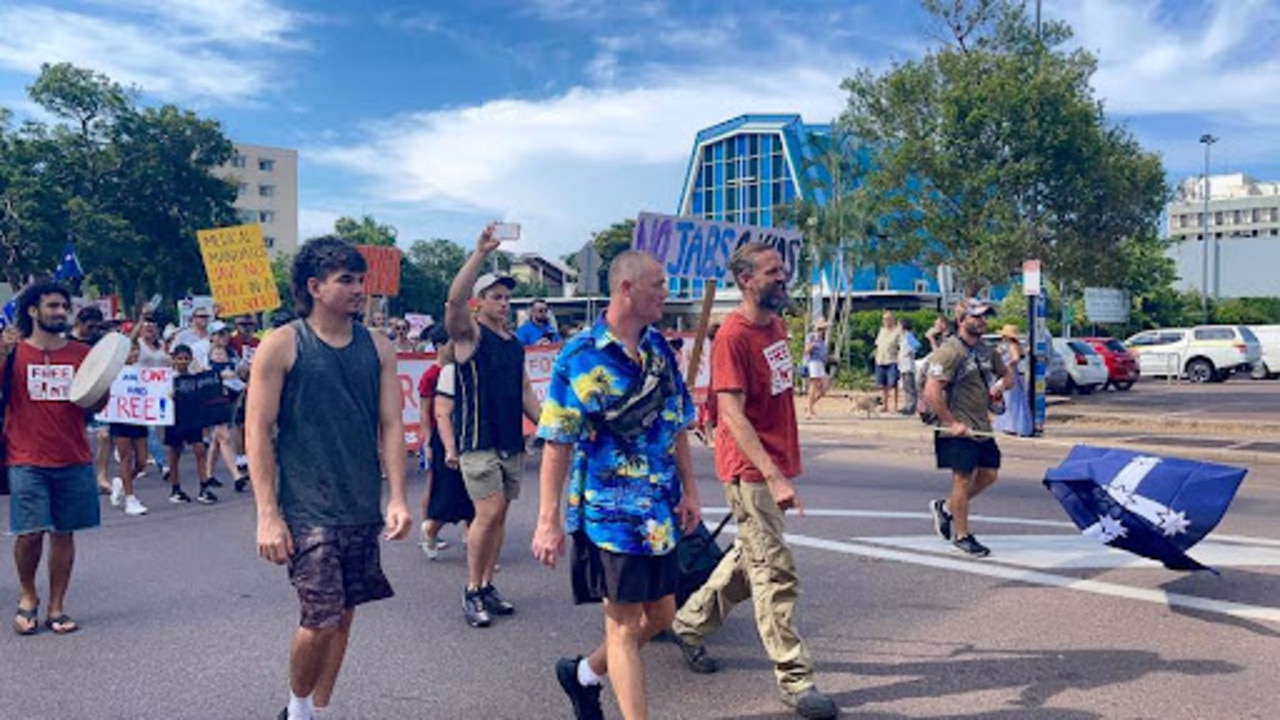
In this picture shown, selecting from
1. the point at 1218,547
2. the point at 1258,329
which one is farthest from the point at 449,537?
the point at 1258,329

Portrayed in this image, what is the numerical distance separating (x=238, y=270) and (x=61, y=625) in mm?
12615

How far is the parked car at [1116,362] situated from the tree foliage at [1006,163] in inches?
185

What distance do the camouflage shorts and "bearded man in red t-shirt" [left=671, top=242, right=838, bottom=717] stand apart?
156cm

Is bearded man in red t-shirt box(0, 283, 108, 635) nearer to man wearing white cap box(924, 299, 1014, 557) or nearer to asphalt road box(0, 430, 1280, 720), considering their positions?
asphalt road box(0, 430, 1280, 720)

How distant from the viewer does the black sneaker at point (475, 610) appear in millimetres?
5598

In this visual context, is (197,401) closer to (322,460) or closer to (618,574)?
(322,460)

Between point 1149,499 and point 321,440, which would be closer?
point 321,440

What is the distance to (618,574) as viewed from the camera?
3588 millimetres

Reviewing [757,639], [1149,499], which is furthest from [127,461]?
[1149,499]

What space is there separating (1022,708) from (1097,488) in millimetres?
2122

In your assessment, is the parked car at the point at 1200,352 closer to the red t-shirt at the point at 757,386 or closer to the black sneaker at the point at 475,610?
the black sneaker at the point at 475,610

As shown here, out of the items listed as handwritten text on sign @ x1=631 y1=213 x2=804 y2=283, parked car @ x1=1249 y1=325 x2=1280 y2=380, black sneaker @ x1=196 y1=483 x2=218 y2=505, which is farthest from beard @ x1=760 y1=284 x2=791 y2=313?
parked car @ x1=1249 y1=325 x2=1280 y2=380

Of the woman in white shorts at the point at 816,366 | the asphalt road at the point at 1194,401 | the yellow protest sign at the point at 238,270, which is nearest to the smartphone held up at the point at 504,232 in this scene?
the yellow protest sign at the point at 238,270

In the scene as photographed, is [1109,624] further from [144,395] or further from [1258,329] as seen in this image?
[1258,329]
